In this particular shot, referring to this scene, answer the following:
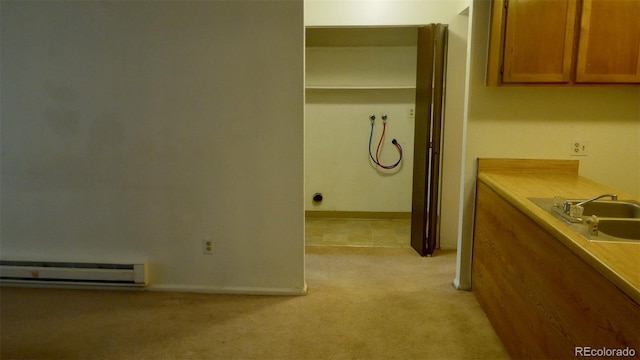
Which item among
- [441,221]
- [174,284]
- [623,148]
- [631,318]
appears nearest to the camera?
[631,318]

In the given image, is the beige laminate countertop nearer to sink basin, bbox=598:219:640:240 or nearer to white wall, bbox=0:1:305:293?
sink basin, bbox=598:219:640:240

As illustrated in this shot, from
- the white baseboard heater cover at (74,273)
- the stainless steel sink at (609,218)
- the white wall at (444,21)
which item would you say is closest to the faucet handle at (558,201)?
the stainless steel sink at (609,218)

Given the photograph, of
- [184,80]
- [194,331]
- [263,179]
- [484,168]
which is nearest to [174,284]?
[194,331]

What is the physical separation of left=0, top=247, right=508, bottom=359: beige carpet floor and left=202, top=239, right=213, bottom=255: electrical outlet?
0.29m

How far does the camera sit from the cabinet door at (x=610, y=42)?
248cm

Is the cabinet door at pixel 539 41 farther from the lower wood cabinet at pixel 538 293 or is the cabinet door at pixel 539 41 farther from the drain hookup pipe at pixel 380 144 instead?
the drain hookup pipe at pixel 380 144

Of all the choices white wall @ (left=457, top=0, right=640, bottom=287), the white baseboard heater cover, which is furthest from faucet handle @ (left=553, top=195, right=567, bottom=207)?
the white baseboard heater cover

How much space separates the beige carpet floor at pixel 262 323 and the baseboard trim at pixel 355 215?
171 cm

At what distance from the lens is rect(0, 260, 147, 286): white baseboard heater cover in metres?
3.06

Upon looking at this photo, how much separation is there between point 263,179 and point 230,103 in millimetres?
522

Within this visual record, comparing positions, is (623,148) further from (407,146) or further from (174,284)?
(174,284)

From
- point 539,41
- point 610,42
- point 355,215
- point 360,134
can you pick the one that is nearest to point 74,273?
point 355,215

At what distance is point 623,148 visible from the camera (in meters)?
2.86

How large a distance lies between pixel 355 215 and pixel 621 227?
330 cm
